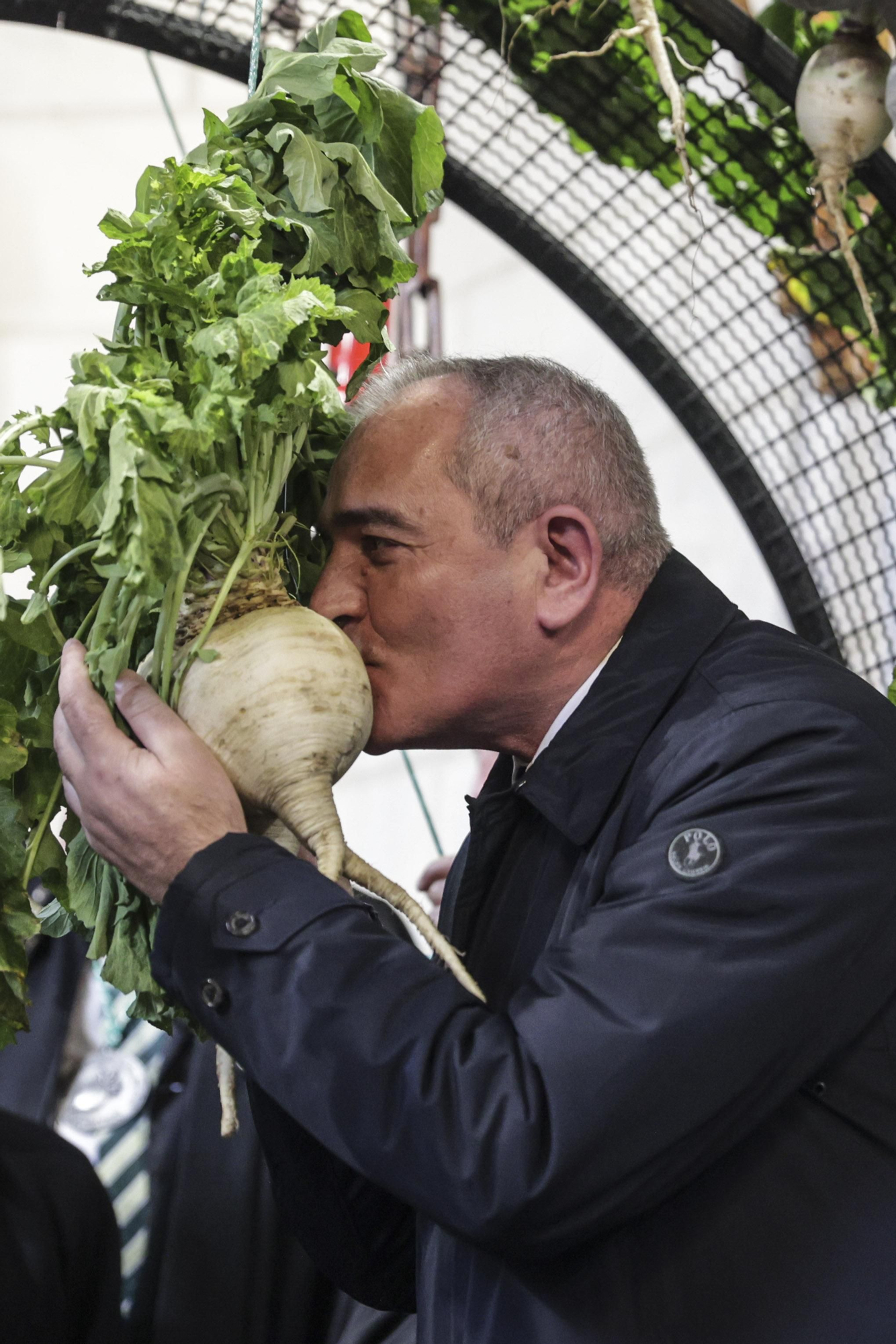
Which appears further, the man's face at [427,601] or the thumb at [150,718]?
the man's face at [427,601]

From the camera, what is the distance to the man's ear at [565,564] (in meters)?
1.36

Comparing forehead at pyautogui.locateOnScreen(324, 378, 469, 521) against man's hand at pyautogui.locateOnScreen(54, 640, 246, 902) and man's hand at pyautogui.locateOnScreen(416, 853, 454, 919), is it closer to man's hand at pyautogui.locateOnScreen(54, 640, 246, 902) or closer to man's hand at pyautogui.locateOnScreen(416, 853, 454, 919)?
man's hand at pyautogui.locateOnScreen(54, 640, 246, 902)

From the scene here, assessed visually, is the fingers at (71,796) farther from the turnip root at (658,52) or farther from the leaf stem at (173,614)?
the turnip root at (658,52)

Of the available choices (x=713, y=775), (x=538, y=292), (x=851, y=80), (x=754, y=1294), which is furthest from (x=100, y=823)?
(x=538, y=292)

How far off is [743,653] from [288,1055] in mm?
557

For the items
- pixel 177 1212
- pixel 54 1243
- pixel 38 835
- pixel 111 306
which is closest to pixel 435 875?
pixel 177 1212

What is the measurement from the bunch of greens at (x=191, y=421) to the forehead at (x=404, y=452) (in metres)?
0.06

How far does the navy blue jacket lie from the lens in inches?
38.8

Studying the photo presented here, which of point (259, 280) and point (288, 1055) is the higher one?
point (259, 280)

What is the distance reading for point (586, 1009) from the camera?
3.30ft

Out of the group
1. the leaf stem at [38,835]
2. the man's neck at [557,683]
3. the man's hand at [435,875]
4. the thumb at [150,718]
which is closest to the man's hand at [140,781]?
the thumb at [150,718]

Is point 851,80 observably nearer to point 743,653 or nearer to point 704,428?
point 704,428

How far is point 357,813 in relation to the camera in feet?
12.5

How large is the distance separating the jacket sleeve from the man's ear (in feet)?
0.95
